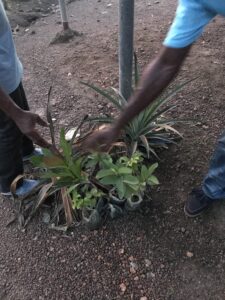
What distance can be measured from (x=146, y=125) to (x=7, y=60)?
3.05 ft

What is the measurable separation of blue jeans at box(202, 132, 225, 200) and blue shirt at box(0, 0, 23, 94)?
1.19 m

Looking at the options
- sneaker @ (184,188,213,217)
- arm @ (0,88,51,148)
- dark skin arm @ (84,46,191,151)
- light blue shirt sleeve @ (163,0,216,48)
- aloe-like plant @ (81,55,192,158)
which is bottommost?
sneaker @ (184,188,213,217)

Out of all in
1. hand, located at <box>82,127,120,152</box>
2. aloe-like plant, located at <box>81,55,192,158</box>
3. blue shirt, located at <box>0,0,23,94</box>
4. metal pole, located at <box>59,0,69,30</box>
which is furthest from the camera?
metal pole, located at <box>59,0,69,30</box>

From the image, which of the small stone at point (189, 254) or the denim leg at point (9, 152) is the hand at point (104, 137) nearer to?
the denim leg at point (9, 152)

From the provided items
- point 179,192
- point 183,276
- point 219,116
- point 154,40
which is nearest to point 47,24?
point 154,40

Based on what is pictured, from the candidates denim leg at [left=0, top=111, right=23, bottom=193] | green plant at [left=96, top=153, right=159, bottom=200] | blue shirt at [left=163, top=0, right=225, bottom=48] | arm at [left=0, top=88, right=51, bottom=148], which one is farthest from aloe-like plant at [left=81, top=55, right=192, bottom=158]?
blue shirt at [left=163, top=0, right=225, bottom=48]

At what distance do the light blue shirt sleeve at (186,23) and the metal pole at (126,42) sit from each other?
3.21 ft

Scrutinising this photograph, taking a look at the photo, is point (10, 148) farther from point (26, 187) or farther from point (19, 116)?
point (19, 116)

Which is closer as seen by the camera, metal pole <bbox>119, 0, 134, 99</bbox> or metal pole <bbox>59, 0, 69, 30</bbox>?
metal pole <bbox>119, 0, 134, 99</bbox>

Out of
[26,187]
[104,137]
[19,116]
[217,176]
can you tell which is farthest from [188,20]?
[26,187]

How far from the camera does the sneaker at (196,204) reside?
7.98ft

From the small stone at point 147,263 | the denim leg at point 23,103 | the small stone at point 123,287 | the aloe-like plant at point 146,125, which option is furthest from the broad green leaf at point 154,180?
the denim leg at point 23,103

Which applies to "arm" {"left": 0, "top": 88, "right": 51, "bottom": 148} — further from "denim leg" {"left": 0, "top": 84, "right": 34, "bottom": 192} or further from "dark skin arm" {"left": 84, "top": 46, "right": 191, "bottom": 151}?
"dark skin arm" {"left": 84, "top": 46, "right": 191, "bottom": 151}

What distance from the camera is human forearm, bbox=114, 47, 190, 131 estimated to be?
1.40m
